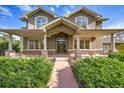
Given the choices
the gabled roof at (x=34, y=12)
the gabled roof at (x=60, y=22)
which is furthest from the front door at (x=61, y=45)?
the gabled roof at (x=60, y=22)

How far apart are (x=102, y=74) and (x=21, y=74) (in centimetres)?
318

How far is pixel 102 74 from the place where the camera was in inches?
312

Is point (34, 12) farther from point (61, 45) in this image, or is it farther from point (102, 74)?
point (102, 74)

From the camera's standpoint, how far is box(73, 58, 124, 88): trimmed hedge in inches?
293

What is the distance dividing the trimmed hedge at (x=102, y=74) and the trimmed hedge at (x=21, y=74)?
5.32ft

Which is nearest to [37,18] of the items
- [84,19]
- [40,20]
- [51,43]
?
[40,20]

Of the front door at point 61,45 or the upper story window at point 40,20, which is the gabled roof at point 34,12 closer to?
the upper story window at point 40,20

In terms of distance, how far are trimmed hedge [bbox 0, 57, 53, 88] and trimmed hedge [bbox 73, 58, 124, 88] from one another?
1.62 m

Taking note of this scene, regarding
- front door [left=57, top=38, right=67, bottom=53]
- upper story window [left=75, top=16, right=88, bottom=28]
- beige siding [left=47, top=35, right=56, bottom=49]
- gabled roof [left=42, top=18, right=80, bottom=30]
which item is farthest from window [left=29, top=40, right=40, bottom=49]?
upper story window [left=75, top=16, right=88, bottom=28]

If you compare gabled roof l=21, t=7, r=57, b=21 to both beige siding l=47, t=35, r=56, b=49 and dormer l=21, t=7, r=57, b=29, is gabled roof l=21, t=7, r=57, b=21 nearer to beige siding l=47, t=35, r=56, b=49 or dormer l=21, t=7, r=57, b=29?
dormer l=21, t=7, r=57, b=29
